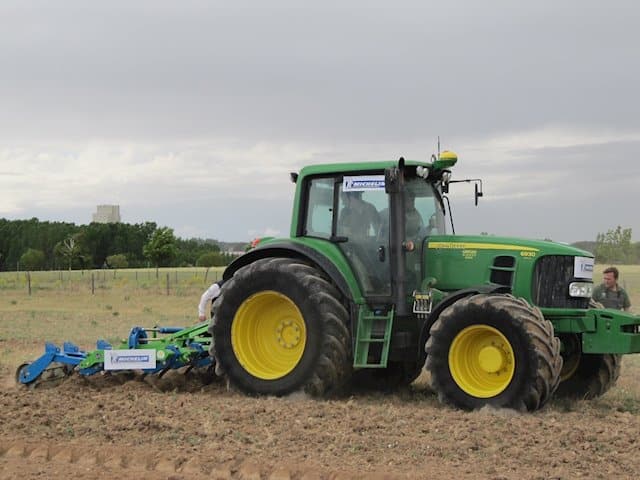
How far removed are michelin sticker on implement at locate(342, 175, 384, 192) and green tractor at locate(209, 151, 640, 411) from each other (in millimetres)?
13

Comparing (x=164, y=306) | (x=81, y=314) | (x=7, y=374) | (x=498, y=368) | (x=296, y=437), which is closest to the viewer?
(x=296, y=437)

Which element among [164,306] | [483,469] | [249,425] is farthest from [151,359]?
[164,306]

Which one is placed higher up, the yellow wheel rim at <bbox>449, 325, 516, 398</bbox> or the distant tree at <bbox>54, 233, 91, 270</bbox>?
the distant tree at <bbox>54, 233, 91, 270</bbox>

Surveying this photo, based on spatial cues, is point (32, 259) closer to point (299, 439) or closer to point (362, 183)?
point (362, 183)

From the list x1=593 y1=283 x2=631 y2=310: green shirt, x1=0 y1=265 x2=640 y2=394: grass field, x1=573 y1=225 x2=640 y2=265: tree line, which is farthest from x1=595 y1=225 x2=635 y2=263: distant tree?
x1=593 y1=283 x2=631 y2=310: green shirt

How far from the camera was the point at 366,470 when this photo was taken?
→ 5738mm

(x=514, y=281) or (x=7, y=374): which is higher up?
(x=514, y=281)

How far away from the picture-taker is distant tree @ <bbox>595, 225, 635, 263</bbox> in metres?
85.1

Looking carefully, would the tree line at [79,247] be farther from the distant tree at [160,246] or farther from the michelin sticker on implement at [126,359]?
the michelin sticker on implement at [126,359]

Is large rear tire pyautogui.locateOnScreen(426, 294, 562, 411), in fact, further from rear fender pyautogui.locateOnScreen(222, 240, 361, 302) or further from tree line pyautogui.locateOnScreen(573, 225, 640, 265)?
tree line pyautogui.locateOnScreen(573, 225, 640, 265)

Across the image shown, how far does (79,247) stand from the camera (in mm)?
77000

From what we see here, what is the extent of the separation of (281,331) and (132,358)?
1.68 m

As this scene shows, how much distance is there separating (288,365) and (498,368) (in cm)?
224

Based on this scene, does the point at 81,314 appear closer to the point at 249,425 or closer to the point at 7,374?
the point at 7,374
